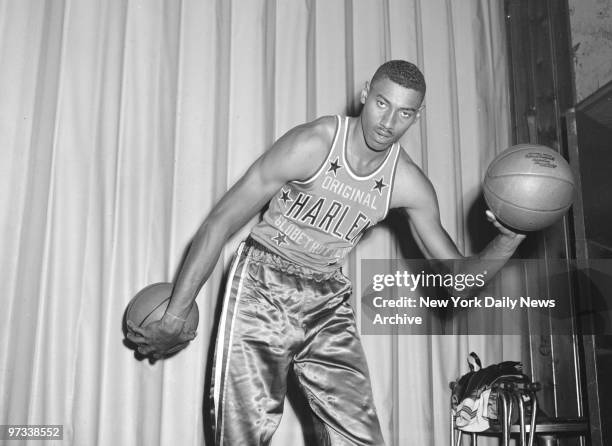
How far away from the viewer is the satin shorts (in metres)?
1.62

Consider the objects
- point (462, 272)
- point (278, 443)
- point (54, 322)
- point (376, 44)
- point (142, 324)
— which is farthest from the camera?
point (376, 44)

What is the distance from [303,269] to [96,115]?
1.33 meters

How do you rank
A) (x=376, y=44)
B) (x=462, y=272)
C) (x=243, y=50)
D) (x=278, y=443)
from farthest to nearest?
(x=376, y=44) → (x=243, y=50) → (x=278, y=443) → (x=462, y=272)

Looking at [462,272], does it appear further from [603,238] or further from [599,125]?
[599,125]

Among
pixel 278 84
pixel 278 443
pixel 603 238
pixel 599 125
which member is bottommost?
pixel 278 443

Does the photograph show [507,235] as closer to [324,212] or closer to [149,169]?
[324,212]

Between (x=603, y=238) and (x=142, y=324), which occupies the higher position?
(x=603, y=238)

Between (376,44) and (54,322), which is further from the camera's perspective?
(376,44)

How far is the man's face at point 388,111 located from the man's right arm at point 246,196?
0.13 metres

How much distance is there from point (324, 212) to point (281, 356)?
0.44m

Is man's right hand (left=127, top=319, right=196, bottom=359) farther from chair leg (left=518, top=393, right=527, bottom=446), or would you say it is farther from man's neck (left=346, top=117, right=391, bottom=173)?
chair leg (left=518, top=393, right=527, bottom=446)

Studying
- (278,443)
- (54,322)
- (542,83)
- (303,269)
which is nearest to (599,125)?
(542,83)

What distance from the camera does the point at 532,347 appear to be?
2.95 metres

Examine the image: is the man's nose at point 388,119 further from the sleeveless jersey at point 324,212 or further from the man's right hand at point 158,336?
the man's right hand at point 158,336
